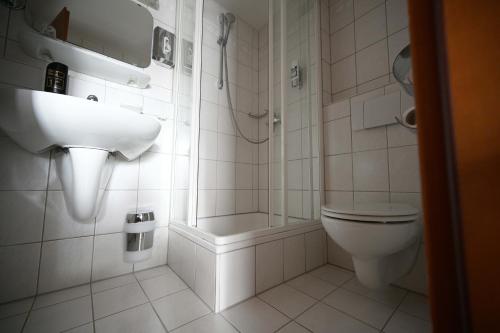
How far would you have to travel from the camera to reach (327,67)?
1435mm

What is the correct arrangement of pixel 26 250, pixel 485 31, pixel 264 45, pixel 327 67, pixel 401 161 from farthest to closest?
pixel 264 45 < pixel 327 67 < pixel 401 161 < pixel 26 250 < pixel 485 31

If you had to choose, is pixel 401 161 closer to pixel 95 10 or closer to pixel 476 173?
pixel 476 173

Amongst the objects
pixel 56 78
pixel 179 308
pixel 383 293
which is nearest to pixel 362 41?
pixel 383 293

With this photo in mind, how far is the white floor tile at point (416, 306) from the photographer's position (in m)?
0.72

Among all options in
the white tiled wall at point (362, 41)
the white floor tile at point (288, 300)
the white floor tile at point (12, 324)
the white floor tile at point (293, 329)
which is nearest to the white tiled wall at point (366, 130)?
the white tiled wall at point (362, 41)

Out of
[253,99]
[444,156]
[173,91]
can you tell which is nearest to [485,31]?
[444,156]

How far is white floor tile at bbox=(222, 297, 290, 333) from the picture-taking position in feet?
2.14

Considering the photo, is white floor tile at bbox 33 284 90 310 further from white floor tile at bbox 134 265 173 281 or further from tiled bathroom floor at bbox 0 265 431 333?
white floor tile at bbox 134 265 173 281

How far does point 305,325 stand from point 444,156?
0.75m

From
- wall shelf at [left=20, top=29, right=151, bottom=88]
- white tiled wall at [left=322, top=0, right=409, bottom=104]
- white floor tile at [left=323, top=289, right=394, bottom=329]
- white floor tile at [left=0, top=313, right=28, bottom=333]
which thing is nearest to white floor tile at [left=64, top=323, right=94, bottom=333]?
white floor tile at [left=0, top=313, right=28, bottom=333]

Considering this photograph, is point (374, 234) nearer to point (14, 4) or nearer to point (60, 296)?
point (60, 296)

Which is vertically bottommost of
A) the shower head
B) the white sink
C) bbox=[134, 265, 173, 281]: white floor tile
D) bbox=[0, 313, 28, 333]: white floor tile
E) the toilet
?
bbox=[134, 265, 173, 281]: white floor tile

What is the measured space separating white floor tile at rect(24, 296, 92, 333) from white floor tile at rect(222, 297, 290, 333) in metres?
0.53

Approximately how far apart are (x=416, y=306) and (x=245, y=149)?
1.35 metres
